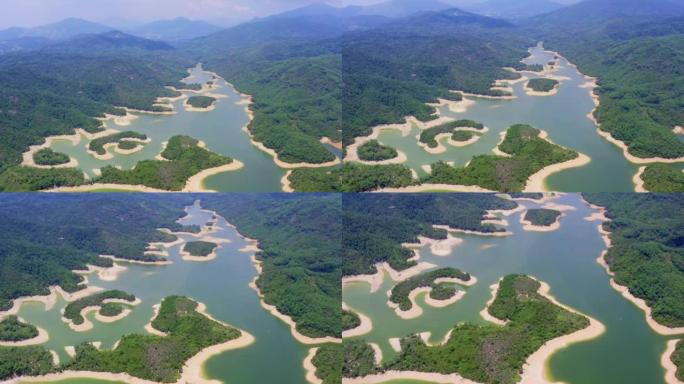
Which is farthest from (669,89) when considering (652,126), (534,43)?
(534,43)

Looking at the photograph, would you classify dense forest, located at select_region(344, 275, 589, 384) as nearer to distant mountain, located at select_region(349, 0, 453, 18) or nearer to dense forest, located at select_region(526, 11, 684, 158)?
dense forest, located at select_region(526, 11, 684, 158)

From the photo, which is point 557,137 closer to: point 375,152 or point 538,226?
point 538,226

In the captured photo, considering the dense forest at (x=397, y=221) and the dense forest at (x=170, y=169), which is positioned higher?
the dense forest at (x=170, y=169)

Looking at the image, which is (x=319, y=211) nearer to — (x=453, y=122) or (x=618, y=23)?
(x=453, y=122)

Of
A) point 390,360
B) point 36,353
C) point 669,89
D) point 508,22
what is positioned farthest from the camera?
point 508,22

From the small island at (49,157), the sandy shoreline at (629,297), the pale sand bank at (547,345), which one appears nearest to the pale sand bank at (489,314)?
the pale sand bank at (547,345)

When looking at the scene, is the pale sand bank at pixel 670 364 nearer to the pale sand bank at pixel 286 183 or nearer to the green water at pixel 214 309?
the green water at pixel 214 309
